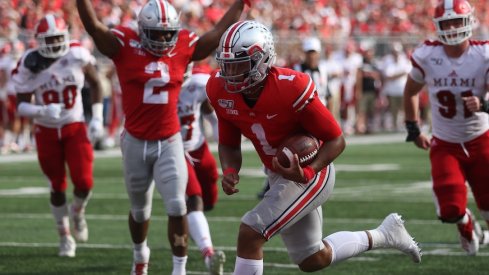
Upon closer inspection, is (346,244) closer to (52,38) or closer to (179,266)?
(179,266)

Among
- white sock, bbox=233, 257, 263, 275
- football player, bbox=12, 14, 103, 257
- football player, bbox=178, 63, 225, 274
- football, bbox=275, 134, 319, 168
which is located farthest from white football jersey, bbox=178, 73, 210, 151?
white sock, bbox=233, 257, 263, 275

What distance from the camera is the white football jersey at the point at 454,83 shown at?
8.20 m

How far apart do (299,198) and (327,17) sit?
21525mm

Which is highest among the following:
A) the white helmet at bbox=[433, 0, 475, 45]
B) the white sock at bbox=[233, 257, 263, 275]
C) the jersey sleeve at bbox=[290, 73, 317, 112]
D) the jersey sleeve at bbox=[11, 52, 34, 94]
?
the jersey sleeve at bbox=[290, 73, 317, 112]

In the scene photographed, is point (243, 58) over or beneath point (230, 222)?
over

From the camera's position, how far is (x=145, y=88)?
771 cm

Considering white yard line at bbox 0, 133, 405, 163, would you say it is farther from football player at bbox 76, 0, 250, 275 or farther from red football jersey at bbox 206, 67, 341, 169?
red football jersey at bbox 206, 67, 341, 169

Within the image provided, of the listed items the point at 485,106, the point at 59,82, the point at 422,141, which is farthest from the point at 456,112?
the point at 59,82

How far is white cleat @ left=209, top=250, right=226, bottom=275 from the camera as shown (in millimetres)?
7643

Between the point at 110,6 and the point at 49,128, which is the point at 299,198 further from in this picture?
the point at 110,6

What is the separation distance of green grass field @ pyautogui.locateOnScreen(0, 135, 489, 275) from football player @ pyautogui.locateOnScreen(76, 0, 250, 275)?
2.15ft

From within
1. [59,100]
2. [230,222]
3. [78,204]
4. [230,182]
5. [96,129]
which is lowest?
[230,222]

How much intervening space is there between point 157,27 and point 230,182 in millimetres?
1846

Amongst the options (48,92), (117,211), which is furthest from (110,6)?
(48,92)
